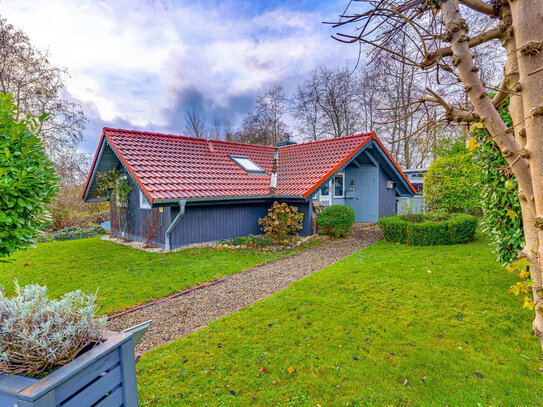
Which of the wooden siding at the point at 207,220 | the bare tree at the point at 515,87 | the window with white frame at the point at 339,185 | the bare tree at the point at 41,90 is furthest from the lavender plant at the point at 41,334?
the bare tree at the point at 41,90

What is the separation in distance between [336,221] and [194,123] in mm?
23978

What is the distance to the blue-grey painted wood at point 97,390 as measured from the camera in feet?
4.74

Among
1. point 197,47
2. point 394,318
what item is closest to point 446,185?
point 394,318

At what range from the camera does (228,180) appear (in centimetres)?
965

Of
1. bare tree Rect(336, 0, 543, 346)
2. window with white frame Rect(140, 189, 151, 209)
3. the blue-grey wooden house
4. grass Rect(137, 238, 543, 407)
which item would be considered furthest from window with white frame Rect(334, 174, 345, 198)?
bare tree Rect(336, 0, 543, 346)

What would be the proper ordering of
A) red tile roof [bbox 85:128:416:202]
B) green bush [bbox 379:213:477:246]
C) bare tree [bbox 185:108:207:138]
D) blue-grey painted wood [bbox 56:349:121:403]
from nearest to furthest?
blue-grey painted wood [bbox 56:349:121:403] → green bush [bbox 379:213:477:246] → red tile roof [bbox 85:128:416:202] → bare tree [bbox 185:108:207:138]

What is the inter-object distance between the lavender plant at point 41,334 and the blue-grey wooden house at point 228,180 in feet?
18.7

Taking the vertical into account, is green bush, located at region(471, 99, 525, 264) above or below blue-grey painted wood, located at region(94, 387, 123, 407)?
above

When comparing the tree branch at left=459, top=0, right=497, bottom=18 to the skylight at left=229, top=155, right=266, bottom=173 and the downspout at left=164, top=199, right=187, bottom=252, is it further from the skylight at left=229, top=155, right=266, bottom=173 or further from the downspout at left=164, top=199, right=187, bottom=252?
the skylight at left=229, top=155, right=266, bottom=173

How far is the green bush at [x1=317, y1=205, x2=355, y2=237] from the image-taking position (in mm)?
9539

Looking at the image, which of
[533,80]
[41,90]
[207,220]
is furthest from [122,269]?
[41,90]

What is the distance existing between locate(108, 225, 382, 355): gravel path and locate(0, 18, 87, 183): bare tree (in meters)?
14.8

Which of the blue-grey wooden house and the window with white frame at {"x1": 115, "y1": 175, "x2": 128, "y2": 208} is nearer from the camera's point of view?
the blue-grey wooden house

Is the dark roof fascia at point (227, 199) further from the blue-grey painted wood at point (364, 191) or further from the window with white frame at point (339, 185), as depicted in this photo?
the blue-grey painted wood at point (364, 191)
